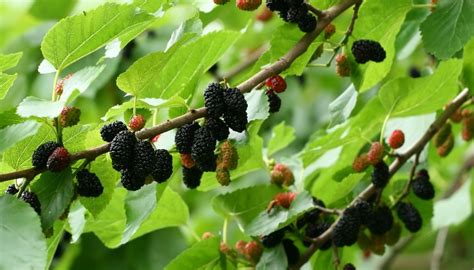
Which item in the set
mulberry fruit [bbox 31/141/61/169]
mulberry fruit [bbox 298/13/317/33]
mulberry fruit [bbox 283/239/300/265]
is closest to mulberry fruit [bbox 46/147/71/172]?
mulberry fruit [bbox 31/141/61/169]

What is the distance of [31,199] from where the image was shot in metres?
1.66

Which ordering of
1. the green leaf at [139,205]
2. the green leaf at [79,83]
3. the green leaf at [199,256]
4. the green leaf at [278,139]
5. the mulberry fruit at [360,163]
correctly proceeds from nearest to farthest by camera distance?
the green leaf at [79,83] < the green leaf at [139,205] < the green leaf at [199,256] < the mulberry fruit at [360,163] < the green leaf at [278,139]

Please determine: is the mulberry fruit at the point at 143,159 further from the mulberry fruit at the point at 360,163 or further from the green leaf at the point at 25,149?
the mulberry fruit at the point at 360,163

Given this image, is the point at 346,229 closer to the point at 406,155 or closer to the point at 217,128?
the point at 406,155

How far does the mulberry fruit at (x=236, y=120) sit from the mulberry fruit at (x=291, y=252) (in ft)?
1.81

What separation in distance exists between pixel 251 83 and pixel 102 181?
1.21 feet

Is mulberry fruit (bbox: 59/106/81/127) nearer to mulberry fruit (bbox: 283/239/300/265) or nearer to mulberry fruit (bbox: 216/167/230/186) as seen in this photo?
mulberry fruit (bbox: 216/167/230/186)

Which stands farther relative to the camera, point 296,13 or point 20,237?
point 296,13

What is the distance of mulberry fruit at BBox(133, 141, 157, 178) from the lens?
5.37ft

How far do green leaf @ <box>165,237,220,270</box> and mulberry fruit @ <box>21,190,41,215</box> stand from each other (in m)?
0.50

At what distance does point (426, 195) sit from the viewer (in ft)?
7.46

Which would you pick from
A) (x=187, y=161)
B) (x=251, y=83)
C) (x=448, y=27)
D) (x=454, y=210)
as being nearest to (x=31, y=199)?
(x=187, y=161)

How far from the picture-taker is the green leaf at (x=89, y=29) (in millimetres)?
1701

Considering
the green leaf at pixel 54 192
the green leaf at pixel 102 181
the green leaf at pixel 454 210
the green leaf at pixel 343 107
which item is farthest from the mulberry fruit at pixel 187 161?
the green leaf at pixel 454 210
